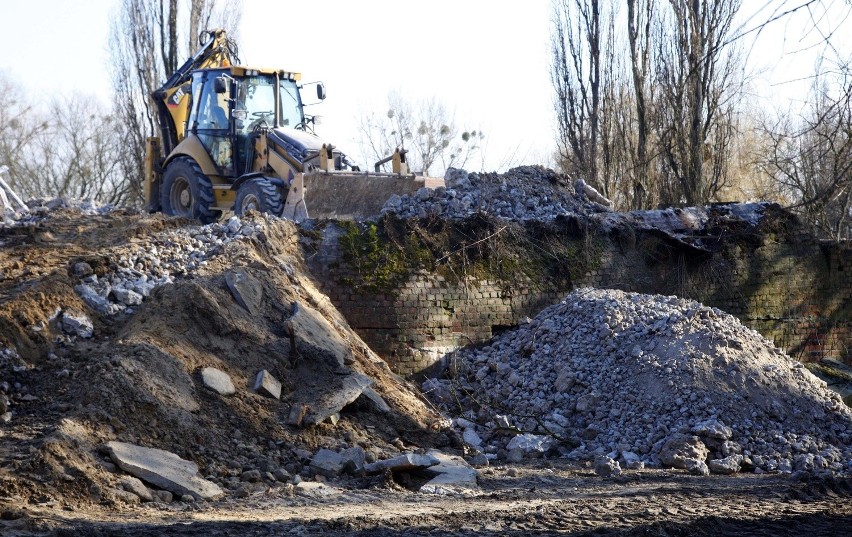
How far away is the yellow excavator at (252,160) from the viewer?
507 inches

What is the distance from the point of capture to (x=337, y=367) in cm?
899

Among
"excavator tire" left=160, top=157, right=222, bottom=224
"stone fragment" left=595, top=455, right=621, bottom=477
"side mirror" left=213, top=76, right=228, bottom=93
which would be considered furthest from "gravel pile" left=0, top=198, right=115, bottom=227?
"stone fragment" left=595, top=455, right=621, bottom=477

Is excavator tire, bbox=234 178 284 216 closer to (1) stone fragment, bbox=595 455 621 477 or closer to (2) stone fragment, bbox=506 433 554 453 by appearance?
(2) stone fragment, bbox=506 433 554 453

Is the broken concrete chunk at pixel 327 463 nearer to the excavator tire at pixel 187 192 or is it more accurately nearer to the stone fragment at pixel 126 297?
the stone fragment at pixel 126 297

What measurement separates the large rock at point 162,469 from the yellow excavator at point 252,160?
545cm

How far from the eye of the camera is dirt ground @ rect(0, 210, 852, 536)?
577 centimetres

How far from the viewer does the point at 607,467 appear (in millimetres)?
8258

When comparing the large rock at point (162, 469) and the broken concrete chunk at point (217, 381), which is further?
the broken concrete chunk at point (217, 381)

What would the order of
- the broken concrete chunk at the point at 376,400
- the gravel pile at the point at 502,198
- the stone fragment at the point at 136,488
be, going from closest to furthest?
the stone fragment at the point at 136,488 → the broken concrete chunk at the point at 376,400 → the gravel pile at the point at 502,198

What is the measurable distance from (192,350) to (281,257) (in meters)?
2.66

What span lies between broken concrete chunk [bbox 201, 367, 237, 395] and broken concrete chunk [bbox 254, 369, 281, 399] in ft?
0.76

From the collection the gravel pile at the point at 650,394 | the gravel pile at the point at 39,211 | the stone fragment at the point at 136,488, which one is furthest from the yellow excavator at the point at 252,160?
the stone fragment at the point at 136,488

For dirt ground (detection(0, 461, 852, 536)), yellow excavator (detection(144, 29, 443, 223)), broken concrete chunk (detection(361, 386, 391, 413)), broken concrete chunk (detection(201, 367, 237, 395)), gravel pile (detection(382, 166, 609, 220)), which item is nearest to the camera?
dirt ground (detection(0, 461, 852, 536))

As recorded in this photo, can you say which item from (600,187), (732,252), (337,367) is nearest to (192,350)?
(337,367)
